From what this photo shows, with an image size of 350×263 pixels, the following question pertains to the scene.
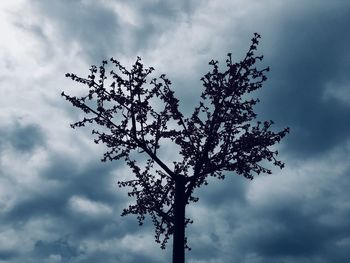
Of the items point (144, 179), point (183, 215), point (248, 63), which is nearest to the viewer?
point (183, 215)

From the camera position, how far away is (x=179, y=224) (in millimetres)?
11359

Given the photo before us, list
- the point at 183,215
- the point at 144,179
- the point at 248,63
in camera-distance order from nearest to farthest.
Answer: the point at 183,215 < the point at 248,63 < the point at 144,179

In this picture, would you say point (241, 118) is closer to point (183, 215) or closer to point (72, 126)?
point (183, 215)

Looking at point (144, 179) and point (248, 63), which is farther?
point (144, 179)

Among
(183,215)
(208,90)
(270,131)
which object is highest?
(208,90)

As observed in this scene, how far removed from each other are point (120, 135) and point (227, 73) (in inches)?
160

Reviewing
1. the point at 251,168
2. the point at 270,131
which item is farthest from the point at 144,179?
the point at 270,131

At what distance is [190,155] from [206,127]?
1120 millimetres

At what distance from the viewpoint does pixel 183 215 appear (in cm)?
1160

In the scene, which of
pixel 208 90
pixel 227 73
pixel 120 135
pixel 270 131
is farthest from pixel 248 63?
pixel 120 135

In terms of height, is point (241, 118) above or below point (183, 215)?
above

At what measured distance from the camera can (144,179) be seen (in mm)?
13695

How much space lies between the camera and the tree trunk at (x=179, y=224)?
35.9ft

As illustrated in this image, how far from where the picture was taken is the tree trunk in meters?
10.9
